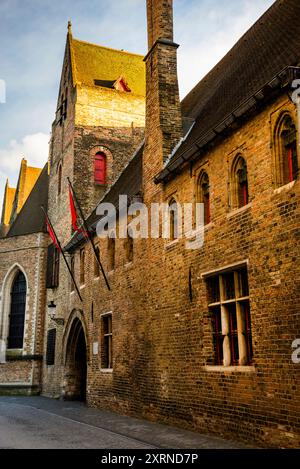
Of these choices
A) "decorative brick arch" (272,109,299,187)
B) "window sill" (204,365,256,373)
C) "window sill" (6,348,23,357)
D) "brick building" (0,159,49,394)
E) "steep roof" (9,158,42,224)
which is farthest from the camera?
"steep roof" (9,158,42,224)

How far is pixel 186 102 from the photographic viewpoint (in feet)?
61.1

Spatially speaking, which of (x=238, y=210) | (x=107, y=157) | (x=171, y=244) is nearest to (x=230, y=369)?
(x=238, y=210)

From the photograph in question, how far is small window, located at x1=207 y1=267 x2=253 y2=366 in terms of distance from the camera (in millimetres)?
9898

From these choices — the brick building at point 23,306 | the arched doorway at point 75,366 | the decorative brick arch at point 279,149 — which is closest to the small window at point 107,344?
the arched doorway at point 75,366

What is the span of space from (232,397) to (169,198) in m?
5.50

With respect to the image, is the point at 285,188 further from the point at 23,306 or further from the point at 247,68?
the point at 23,306

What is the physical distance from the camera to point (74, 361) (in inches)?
870

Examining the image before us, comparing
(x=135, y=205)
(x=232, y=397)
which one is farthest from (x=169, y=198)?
(x=232, y=397)

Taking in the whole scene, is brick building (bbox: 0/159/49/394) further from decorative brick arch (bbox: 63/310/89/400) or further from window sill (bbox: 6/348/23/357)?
decorative brick arch (bbox: 63/310/89/400)

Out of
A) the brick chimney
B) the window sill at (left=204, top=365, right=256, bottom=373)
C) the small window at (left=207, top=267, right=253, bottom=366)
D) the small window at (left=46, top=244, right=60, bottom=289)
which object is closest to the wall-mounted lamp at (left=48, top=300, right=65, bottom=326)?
the small window at (left=46, top=244, right=60, bottom=289)

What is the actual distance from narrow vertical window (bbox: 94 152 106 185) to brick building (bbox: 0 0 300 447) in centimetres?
298

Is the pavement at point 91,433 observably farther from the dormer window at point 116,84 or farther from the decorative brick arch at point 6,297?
the dormer window at point 116,84

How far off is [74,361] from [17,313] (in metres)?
6.78
